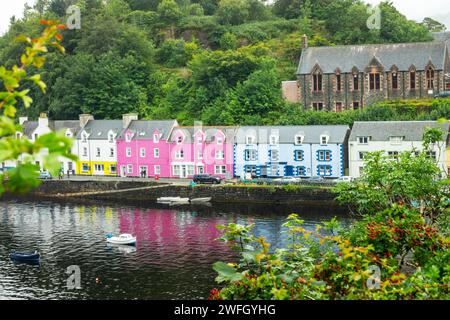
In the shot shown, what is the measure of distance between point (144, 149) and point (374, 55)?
2464 cm

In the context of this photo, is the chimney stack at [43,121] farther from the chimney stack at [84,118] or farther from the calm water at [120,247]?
the calm water at [120,247]

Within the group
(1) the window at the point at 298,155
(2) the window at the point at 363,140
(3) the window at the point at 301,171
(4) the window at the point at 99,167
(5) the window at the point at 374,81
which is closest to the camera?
(2) the window at the point at 363,140

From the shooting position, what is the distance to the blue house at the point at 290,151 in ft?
194

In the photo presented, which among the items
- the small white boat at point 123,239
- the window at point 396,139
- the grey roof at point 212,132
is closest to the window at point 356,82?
the grey roof at point 212,132

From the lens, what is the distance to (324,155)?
194 ft

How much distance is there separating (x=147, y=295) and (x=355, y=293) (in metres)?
22.7

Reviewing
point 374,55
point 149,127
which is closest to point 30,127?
point 149,127

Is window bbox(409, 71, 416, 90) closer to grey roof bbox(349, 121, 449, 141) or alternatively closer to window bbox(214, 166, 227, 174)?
grey roof bbox(349, 121, 449, 141)

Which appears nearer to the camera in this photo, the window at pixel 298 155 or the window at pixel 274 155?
the window at pixel 298 155

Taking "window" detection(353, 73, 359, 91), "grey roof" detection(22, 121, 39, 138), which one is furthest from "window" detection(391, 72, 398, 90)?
"grey roof" detection(22, 121, 39, 138)

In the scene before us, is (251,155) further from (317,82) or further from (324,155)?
(317,82)

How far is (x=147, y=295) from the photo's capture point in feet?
99.7

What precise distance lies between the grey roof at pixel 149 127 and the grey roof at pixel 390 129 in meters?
17.7
